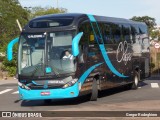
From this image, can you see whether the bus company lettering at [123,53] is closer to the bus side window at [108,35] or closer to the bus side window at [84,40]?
the bus side window at [108,35]

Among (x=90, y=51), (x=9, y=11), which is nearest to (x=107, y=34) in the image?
(x=90, y=51)

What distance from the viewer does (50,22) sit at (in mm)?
16938

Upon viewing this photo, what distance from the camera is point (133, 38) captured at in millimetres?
23219

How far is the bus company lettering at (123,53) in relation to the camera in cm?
2097

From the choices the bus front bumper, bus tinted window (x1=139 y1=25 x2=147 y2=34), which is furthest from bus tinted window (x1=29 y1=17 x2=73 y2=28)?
bus tinted window (x1=139 y1=25 x2=147 y2=34)

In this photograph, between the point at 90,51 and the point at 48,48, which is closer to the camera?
the point at 48,48

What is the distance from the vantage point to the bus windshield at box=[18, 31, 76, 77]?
16.3m

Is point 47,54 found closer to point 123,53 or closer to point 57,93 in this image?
point 57,93

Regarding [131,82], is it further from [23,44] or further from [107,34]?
[23,44]

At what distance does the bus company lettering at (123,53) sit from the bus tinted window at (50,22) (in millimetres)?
4549

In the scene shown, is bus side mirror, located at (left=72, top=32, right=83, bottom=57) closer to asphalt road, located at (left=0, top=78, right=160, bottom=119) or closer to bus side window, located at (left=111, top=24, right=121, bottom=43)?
asphalt road, located at (left=0, top=78, right=160, bottom=119)

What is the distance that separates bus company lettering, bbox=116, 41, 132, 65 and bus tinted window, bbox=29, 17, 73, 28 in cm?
455

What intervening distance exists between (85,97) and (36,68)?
4.02 m

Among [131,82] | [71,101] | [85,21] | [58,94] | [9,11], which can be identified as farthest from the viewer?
[9,11]
